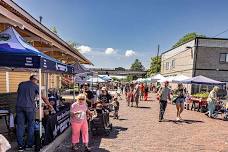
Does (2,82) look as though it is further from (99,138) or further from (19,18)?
(19,18)

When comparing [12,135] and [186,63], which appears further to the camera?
[186,63]

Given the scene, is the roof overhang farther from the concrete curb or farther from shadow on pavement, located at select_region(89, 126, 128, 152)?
shadow on pavement, located at select_region(89, 126, 128, 152)

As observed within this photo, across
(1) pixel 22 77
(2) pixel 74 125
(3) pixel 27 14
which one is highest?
(3) pixel 27 14

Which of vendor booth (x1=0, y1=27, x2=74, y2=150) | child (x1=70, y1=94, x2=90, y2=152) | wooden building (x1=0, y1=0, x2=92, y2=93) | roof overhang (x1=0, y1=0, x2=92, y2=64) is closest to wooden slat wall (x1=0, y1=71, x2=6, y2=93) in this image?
wooden building (x1=0, y1=0, x2=92, y2=93)

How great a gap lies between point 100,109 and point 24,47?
4409 millimetres

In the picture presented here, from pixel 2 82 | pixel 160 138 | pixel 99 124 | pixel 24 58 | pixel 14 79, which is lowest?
pixel 160 138

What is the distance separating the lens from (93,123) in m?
10.9

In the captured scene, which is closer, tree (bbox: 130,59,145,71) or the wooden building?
the wooden building

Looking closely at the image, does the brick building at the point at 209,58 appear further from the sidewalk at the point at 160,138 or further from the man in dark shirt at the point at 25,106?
the man in dark shirt at the point at 25,106

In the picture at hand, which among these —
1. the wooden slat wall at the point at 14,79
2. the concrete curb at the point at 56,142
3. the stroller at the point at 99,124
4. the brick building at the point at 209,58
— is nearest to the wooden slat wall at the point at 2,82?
the wooden slat wall at the point at 14,79

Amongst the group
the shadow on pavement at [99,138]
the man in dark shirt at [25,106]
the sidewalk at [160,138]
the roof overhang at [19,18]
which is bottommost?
the sidewalk at [160,138]

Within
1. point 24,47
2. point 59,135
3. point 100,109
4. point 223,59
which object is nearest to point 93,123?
point 100,109

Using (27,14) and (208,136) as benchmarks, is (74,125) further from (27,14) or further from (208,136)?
(208,136)

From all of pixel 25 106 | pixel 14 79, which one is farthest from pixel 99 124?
pixel 14 79
